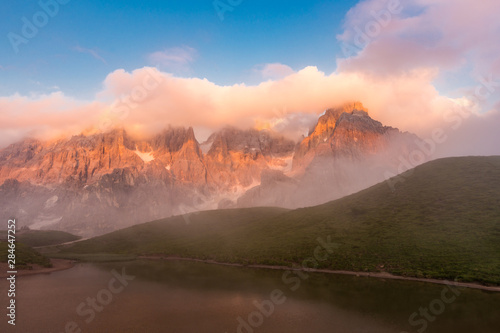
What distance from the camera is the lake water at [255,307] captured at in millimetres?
34094

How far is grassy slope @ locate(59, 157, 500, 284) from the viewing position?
63.8 m

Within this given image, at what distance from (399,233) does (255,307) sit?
2317 inches

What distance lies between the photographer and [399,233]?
272ft

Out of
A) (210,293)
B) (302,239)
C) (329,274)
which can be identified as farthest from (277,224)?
(210,293)

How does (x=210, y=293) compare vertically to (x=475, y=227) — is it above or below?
below

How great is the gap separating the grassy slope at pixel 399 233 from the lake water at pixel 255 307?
38.9 ft

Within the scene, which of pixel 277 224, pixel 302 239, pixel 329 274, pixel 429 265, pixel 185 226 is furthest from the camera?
pixel 185 226

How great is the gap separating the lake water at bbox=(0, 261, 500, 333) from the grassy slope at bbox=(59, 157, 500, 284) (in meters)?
11.9

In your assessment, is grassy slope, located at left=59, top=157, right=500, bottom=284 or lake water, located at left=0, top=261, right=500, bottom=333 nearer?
lake water, located at left=0, top=261, right=500, bottom=333

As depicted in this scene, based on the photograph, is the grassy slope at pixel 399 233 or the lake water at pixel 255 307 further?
the grassy slope at pixel 399 233

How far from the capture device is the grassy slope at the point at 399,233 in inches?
2514

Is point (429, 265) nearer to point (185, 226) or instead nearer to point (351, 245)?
point (351, 245)

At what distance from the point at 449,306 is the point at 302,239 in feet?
203

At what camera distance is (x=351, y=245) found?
8275 centimetres
